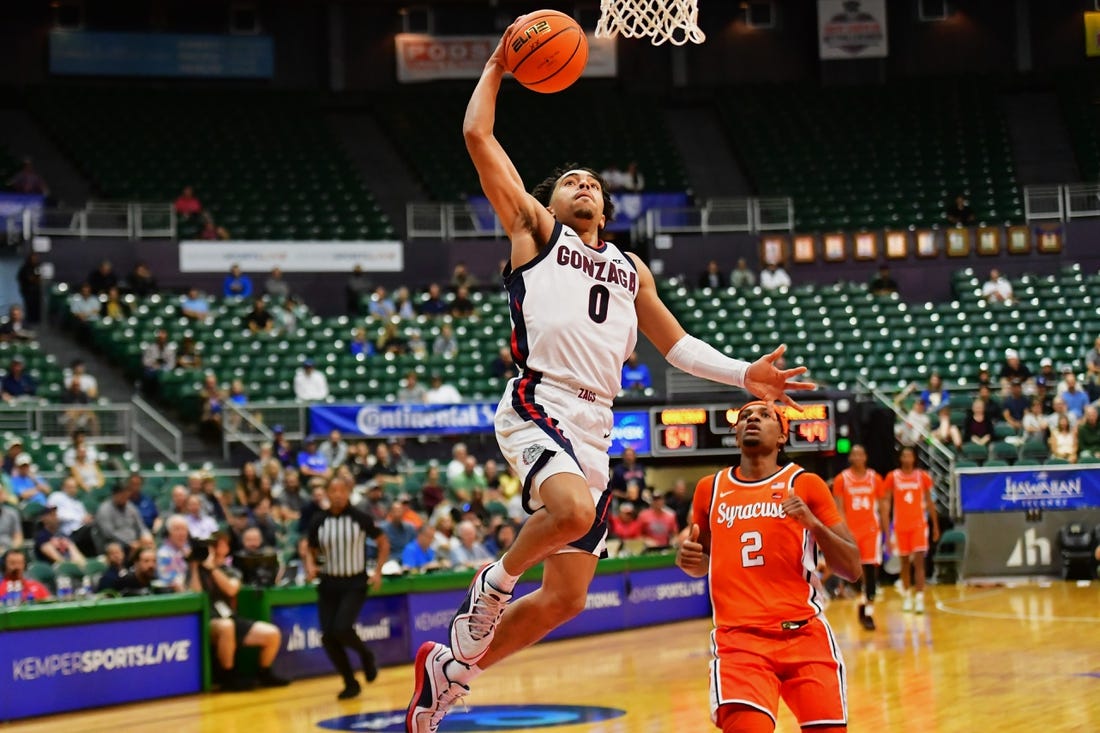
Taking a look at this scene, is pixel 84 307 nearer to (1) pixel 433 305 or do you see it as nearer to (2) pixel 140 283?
(2) pixel 140 283

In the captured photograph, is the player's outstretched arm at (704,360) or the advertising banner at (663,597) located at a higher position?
the player's outstretched arm at (704,360)

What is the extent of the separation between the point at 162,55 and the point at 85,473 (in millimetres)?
19436

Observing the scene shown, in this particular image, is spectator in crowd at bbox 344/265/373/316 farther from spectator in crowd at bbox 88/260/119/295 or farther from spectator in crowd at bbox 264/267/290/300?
spectator in crowd at bbox 88/260/119/295

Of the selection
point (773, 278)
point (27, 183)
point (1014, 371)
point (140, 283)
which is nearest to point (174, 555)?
point (140, 283)

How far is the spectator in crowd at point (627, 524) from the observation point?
19016 millimetres

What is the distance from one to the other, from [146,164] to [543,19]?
84.4 feet

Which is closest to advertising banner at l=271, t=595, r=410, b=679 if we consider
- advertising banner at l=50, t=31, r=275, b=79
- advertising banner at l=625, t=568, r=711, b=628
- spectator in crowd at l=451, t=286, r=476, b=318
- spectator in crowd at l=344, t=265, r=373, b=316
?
advertising banner at l=625, t=568, r=711, b=628

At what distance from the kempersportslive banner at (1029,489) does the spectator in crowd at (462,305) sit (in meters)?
9.32

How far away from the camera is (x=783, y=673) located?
6.25 m

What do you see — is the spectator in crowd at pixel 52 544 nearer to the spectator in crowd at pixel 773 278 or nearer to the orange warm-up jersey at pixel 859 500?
the orange warm-up jersey at pixel 859 500

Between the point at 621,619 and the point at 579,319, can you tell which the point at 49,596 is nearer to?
the point at 621,619

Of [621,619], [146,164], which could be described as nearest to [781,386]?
[621,619]

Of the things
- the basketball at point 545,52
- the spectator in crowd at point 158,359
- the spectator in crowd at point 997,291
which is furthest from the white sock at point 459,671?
the spectator in crowd at point 997,291

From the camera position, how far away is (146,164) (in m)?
30.2
